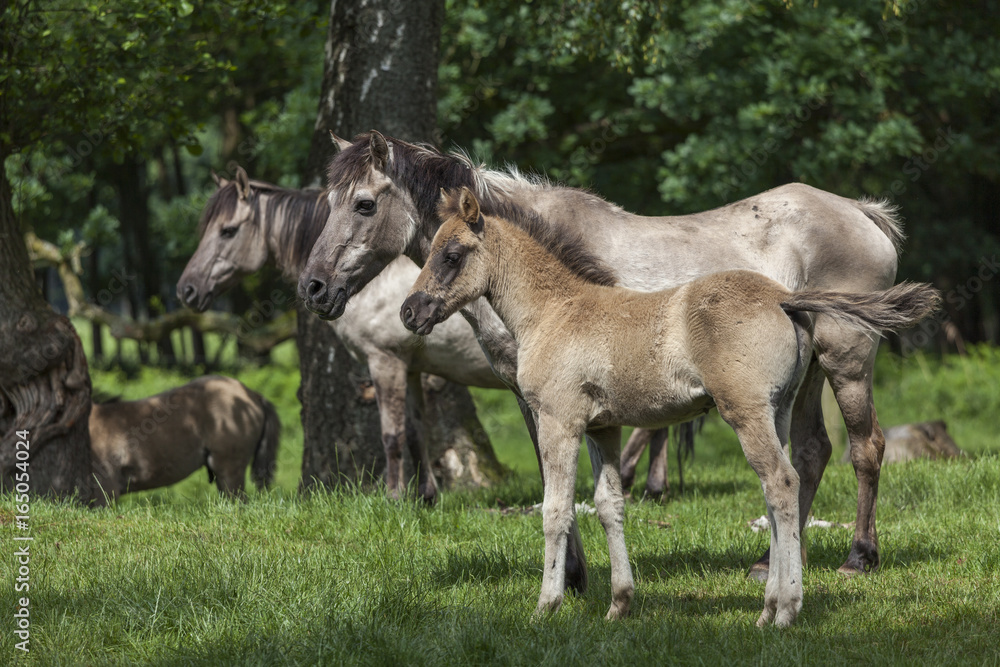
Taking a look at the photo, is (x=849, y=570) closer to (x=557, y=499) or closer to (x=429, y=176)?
(x=557, y=499)

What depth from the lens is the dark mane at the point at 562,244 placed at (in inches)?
181

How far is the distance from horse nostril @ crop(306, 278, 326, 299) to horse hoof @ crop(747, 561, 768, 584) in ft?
9.67

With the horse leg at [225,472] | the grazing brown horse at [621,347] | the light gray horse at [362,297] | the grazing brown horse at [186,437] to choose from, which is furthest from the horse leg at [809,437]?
the horse leg at [225,472]

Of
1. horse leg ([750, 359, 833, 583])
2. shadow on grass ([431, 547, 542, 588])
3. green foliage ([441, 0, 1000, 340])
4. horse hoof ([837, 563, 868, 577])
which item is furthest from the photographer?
green foliage ([441, 0, 1000, 340])

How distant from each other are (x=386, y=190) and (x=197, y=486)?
9284 millimetres

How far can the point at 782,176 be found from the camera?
1397 cm

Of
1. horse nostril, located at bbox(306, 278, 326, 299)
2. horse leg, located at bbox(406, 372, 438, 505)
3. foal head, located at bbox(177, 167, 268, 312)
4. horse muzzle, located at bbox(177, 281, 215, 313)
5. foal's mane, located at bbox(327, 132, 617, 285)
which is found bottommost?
horse leg, located at bbox(406, 372, 438, 505)

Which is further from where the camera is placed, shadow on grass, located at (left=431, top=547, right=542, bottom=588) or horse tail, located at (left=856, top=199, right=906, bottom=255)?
horse tail, located at (left=856, top=199, right=906, bottom=255)

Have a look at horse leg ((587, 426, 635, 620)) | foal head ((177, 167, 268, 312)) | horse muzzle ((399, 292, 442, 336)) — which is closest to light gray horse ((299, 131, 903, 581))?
horse muzzle ((399, 292, 442, 336))

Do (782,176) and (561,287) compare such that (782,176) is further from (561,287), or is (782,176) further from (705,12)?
(561,287)

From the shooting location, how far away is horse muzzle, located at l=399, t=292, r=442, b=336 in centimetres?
434

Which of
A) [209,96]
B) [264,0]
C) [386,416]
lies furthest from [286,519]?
[209,96]

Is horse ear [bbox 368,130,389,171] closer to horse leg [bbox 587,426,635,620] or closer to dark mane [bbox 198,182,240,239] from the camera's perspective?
horse leg [bbox 587,426,635,620]

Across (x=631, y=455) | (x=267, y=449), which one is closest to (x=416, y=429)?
(x=631, y=455)
